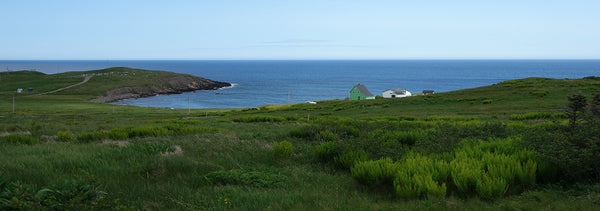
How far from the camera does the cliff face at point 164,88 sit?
389 feet

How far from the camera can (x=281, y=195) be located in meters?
5.83

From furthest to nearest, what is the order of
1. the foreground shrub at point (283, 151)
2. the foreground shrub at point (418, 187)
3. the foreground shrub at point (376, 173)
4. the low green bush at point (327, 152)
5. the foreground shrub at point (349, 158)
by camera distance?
1. the foreground shrub at point (283, 151)
2. the low green bush at point (327, 152)
3. the foreground shrub at point (349, 158)
4. the foreground shrub at point (376, 173)
5. the foreground shrub at point (418, 187)

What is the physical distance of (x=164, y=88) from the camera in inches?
5595

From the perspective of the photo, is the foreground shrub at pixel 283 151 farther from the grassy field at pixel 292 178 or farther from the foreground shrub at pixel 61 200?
the foreground shrub at pixel 61 200

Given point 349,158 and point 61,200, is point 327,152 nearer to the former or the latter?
point 349,158

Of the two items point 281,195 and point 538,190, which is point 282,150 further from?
point 538,190

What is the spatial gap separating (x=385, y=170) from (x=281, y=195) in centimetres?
174

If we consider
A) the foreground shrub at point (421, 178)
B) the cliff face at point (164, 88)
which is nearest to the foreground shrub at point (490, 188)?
the foreground shrub at point (421, 178)

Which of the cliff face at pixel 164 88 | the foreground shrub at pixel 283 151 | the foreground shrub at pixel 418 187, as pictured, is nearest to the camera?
the foreground shrub at pixel 418 187

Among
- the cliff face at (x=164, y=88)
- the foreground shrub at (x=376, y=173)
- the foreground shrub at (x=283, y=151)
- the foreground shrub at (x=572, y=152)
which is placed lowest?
the cliff face at (x=164, y=88)

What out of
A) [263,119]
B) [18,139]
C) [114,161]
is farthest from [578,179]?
[263,119]

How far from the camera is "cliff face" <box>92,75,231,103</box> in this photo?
119 meters

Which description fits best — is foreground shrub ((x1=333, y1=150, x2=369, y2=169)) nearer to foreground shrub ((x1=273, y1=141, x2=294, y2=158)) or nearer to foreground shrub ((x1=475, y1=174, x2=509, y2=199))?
foreground shrub ((x1=273, y1=141, x2=294, y2=158))

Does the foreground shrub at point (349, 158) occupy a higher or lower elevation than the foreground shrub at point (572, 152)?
lower
